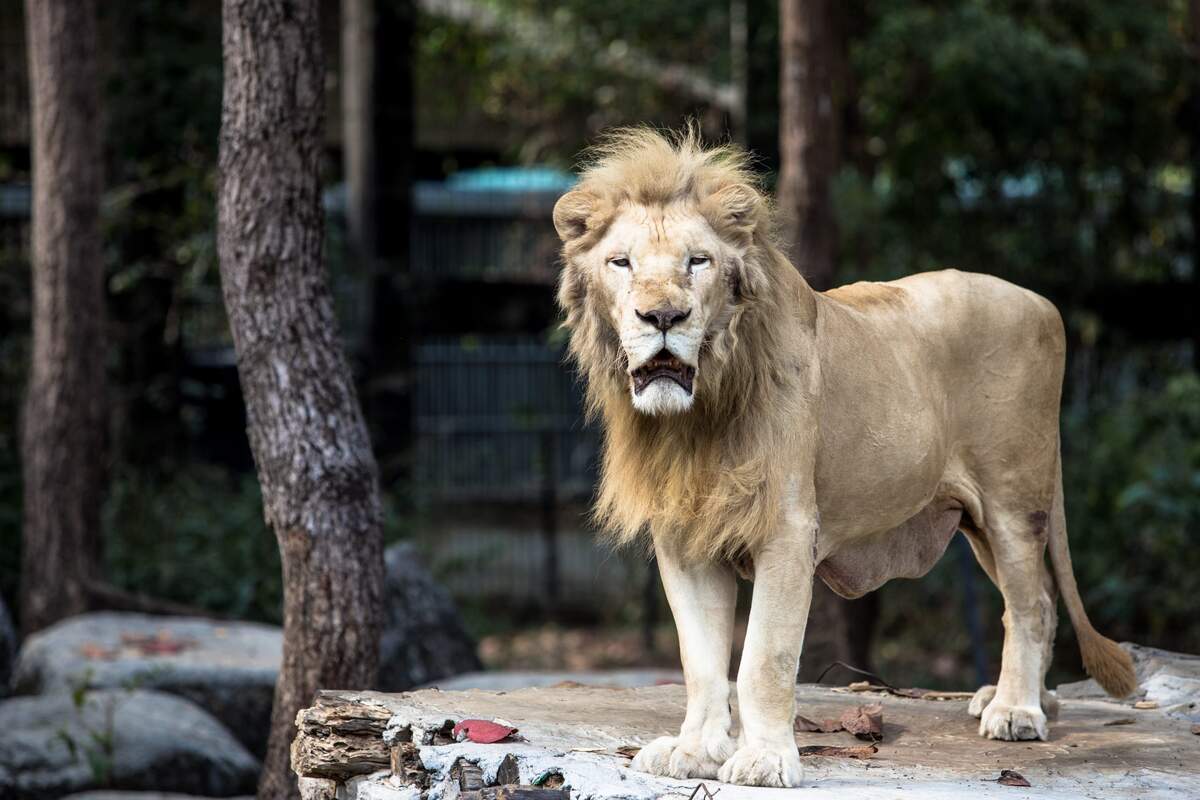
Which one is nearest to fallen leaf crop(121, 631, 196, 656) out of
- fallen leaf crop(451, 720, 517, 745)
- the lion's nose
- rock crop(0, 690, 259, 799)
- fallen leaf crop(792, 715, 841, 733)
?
rock crop(0, 690, 259, 799)

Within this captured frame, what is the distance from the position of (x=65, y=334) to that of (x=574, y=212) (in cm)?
652

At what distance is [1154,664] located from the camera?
6.38 metres

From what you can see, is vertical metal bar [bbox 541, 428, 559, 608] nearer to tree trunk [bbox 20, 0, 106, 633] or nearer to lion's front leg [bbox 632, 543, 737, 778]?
tree trunk [bbox 20, 0, 106, 633]

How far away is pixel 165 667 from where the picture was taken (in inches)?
329

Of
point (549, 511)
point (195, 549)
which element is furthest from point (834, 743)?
point (549, 511)

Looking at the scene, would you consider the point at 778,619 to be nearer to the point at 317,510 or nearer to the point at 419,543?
the point at 317,510

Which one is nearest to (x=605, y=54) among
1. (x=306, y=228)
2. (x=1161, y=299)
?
(x=1161, y=299)

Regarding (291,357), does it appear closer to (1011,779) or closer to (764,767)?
(764,767)

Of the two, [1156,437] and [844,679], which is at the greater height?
[1156,437]

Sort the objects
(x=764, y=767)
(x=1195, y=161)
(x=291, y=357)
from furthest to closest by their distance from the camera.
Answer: (x=1195, y=161), (x=291, y=357), (x=764, y=767)

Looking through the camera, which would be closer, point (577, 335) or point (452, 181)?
point (577, 335)

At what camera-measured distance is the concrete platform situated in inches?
169

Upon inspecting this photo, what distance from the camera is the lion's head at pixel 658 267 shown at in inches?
159

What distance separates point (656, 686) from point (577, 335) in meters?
2.12
